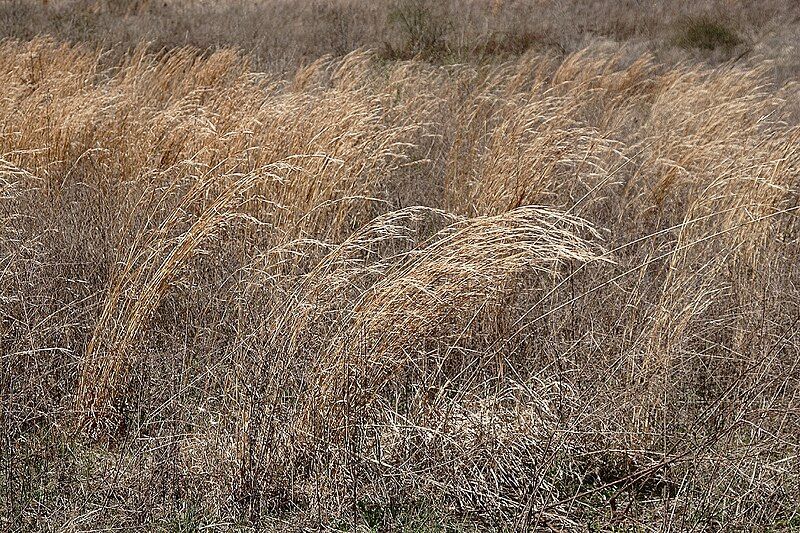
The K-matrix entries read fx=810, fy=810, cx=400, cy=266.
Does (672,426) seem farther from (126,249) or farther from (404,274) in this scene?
(126,249)

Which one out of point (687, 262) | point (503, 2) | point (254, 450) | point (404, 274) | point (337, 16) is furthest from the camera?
point (503, 2)

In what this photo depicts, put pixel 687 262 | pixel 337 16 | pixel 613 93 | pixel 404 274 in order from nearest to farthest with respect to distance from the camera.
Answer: pixel 404 274 → pixel 687 262 → pixel 613 93 → pixel 337 16

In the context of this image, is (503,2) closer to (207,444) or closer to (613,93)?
(613,93)

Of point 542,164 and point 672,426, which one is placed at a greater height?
point 542,164

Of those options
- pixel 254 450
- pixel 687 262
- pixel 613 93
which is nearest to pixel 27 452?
pixel 254 450

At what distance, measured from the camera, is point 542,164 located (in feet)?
12.1

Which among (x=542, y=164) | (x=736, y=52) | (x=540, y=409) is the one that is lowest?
(x=736, y=52)

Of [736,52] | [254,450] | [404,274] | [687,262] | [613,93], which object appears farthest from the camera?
[736,52]

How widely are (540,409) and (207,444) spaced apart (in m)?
0.96

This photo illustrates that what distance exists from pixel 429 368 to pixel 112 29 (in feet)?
41.5

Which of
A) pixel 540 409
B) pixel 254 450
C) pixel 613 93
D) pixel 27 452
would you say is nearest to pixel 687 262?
pixel 540 409

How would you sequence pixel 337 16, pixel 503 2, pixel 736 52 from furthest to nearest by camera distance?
pixel 503 2 < pixel 337 16 < pixel 736 52

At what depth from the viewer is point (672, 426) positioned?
2.45 m

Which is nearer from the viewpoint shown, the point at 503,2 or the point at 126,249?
the point at 126,249
